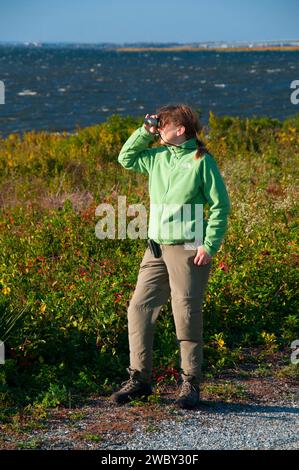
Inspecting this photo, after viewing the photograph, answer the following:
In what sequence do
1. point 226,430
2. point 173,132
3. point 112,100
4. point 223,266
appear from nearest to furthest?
point 226,430 → point 173,132 → point 223,266 → point 112,100

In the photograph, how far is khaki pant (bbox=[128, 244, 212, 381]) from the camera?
4910 mm

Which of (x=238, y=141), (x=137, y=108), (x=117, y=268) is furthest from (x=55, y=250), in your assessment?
(x=137, y=108)

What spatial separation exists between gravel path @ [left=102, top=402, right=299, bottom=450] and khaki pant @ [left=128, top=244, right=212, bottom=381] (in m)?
0.33

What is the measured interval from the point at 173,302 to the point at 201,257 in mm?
369

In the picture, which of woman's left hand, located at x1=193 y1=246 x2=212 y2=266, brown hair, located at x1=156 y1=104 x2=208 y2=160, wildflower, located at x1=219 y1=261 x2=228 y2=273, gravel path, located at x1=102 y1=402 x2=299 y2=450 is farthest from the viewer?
wildflower, located at x1=219 y1=261 x2=228 y2=273

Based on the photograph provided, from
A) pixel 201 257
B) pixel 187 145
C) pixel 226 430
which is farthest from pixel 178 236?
pixel 226 430

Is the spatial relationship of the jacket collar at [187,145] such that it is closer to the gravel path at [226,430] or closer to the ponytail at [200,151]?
the ponytail at [200,151]

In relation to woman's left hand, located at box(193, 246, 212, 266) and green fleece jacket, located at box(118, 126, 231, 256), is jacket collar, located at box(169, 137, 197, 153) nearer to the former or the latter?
green fleece jacket, located at box(118, 126, 231, 256)

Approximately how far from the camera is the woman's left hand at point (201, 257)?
190 inches

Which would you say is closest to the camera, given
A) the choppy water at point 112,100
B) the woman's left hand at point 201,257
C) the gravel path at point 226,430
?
the gravel path at point 226,430

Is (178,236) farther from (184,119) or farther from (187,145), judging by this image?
(184,119)

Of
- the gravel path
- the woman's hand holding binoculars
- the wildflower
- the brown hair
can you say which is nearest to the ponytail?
the brown hair

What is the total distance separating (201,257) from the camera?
4.83m

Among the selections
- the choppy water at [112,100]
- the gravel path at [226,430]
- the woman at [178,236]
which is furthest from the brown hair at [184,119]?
the choppy water at [112,100]
